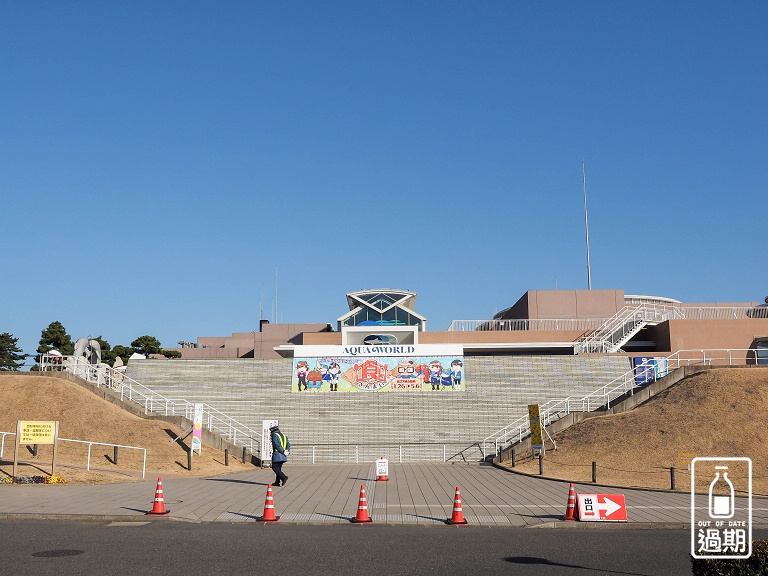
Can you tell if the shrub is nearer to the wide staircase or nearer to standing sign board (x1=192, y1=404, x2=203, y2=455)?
standing sign board (x1=192, y1=404, x2=203, y2=455)

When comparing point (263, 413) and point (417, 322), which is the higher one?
point (417, 322)

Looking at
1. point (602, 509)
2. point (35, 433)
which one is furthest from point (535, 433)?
point (35, 433)

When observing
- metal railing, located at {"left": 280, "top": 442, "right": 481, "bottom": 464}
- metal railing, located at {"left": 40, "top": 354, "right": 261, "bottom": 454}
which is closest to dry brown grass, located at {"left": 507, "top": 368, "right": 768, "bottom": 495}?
metal railing, located at {"left": 280, "top": 442, "right": 481, "bottom": 464}

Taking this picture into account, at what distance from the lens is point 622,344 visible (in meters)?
50.0

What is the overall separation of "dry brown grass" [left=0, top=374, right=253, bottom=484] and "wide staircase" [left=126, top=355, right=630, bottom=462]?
262 inches

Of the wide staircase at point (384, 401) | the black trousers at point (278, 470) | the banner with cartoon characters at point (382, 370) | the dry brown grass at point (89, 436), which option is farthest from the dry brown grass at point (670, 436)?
the dry brown grass at point (89, 436)

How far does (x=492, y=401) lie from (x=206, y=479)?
67.8 ft

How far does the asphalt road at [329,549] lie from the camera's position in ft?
34.5

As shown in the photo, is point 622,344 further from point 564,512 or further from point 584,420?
point 564,512

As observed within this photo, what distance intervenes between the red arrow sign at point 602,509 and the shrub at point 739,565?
8098 millimetres

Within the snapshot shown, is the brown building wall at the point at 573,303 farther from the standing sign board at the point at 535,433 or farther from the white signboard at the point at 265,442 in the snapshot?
the white signboard at the point at 265,442

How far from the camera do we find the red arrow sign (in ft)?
49.9

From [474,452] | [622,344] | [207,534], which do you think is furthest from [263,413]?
[207,534]

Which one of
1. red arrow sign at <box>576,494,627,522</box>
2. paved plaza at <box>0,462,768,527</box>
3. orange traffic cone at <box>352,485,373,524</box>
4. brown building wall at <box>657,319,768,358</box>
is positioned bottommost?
paved plaza at <box>0,462,768,527</box>
